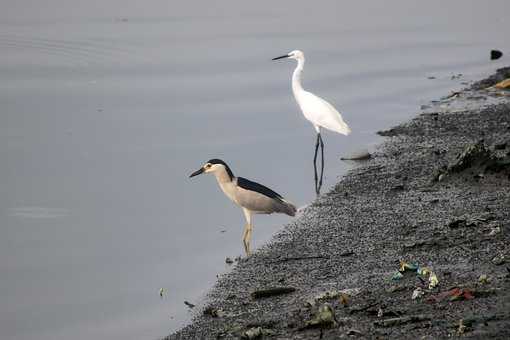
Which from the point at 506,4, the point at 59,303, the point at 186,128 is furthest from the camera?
the point at 506,4

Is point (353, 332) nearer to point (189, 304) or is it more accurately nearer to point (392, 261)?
point (392, 261)

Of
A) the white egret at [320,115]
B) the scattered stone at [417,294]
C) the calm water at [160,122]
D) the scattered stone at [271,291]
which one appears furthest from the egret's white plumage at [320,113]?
the scattered stone at [417,294]

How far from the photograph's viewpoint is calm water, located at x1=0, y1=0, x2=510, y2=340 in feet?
32.3

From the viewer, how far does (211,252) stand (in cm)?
1070

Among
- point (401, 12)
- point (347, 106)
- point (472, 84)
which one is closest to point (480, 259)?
point (347, 106)

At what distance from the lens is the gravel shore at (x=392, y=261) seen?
653 cm

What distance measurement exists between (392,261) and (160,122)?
28.1 ft

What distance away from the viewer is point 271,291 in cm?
805

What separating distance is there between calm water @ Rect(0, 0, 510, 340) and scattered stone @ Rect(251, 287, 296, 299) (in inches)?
31.9

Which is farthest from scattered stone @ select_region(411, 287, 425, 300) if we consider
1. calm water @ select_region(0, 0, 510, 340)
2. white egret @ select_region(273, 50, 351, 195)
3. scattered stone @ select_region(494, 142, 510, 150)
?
white egret @ select_region(273, 50, 351, 195)

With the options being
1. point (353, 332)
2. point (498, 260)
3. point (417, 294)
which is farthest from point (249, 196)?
point (353, 332)

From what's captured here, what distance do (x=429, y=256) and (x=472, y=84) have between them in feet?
35.8

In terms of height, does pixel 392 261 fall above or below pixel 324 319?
below

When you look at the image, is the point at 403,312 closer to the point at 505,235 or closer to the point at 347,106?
the point at 505,235
